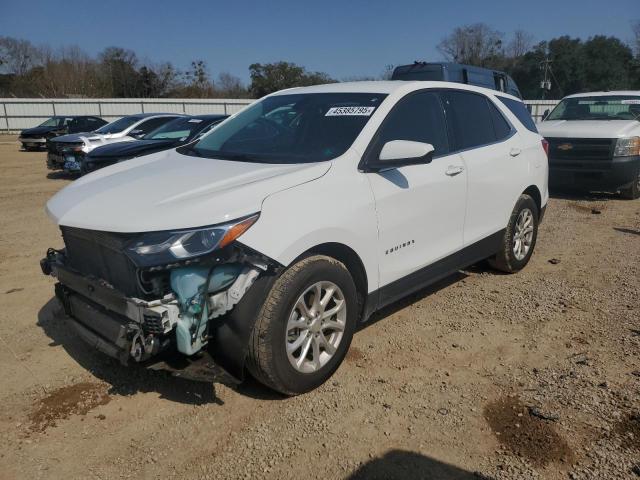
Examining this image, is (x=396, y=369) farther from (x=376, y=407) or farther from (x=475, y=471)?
(x=475, y=471)

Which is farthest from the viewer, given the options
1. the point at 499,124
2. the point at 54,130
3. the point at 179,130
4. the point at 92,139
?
the point at 54,130

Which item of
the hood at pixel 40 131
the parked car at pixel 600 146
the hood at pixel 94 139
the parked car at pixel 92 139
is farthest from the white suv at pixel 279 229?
the hood at pixel 40 131

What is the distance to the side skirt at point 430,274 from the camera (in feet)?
11.4

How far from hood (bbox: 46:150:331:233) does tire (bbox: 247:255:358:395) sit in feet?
1.53

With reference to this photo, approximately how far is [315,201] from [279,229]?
1.06ft

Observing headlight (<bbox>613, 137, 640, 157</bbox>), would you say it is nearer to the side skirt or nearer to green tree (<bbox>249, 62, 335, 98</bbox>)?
the side skirt

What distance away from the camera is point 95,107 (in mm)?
34125

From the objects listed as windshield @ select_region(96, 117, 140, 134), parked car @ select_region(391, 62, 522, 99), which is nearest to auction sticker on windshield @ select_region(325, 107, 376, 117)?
parked car @ select_region(391, 62, 522, 99)

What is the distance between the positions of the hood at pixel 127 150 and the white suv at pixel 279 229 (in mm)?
5671

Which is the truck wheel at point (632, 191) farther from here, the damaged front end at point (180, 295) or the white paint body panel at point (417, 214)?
the damaged front end at point (180, 295)

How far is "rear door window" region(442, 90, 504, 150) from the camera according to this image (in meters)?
4.20

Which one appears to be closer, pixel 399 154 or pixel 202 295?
pixel 202 295

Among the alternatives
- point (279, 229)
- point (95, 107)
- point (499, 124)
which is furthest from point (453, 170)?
point (95, 107)

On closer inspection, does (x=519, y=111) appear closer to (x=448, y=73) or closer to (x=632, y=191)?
(x=632, y=191)
